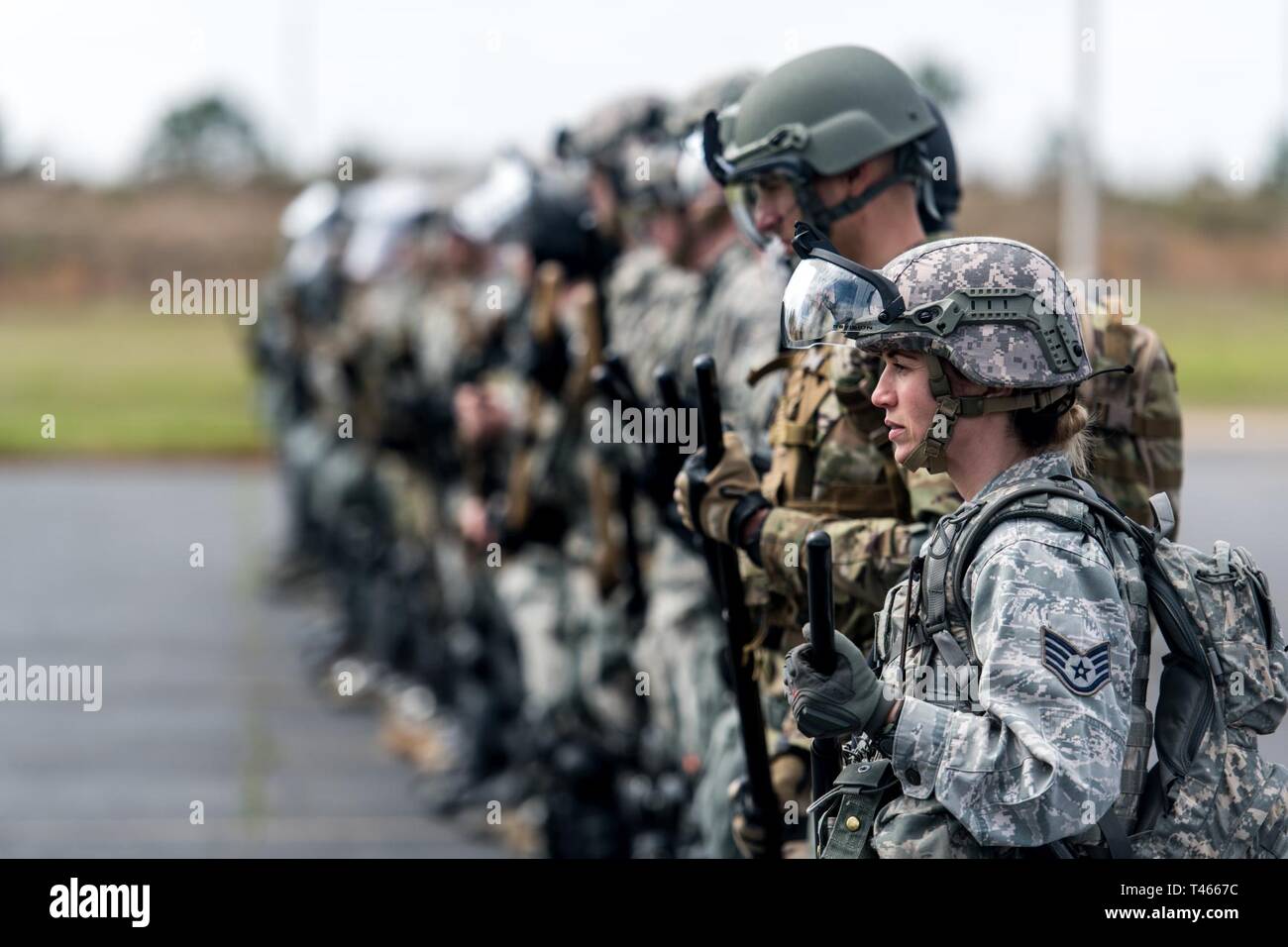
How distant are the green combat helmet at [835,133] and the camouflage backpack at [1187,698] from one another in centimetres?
153

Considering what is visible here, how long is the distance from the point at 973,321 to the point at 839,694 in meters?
0.59

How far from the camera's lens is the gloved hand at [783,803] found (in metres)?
4.42

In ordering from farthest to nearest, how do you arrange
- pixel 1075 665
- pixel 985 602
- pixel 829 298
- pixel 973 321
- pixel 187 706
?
pixel 187 706 → pixel 829 298 → pixel 973 321 → pixel 985 602 → pixel 1075 665

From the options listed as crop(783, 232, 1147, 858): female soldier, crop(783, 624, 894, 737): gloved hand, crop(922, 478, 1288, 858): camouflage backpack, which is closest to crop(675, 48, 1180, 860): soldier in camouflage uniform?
crop(783, 232, 1147, 858): female soldier

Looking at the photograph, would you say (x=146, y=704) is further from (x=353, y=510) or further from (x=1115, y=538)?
(x=1115, y=538)

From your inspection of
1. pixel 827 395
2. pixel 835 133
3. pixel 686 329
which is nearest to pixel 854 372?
pixel 827 395

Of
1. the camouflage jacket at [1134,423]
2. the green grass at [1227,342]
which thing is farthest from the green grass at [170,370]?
the camouflage jacket at [1134,423]

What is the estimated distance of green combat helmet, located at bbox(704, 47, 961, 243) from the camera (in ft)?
13.9

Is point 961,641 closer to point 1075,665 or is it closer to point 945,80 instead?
point 1075,665

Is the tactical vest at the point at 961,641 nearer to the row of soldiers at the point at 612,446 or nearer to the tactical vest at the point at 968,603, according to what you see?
the tactical vest at the point at 968,603

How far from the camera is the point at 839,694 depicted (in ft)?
9.07

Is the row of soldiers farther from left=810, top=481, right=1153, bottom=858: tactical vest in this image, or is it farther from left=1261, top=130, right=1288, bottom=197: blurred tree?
left=1261, top=130, right=1288, bottom=197: blurred tree

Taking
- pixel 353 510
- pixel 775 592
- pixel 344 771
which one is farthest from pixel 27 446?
pixel 775 592

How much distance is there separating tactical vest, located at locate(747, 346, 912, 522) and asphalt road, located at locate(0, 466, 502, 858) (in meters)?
4.10
